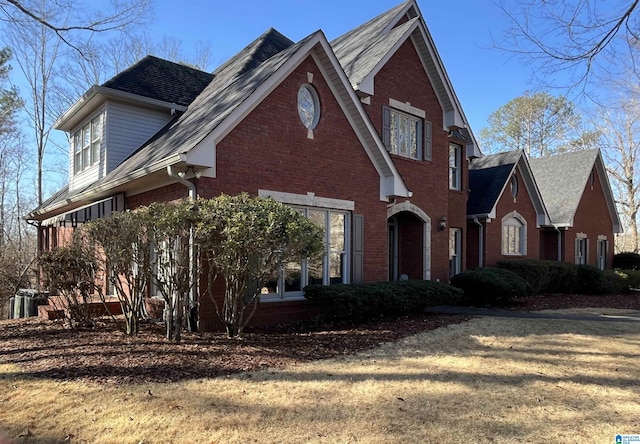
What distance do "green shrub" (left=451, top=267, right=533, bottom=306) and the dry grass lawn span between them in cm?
589

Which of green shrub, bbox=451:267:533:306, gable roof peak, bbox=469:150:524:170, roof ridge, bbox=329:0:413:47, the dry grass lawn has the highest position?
roof ridge, bbox=329:0:413:47

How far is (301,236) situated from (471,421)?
13.4 feet

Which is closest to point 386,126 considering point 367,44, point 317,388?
point 367,44

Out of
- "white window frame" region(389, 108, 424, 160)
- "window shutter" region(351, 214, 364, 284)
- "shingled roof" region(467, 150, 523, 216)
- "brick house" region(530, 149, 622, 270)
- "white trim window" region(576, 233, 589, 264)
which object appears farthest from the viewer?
"white trim window" region(576, 233, 589, 264)

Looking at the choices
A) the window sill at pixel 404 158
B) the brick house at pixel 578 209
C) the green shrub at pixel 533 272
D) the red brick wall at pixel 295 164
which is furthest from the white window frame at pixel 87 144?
the brick house at pixel 578 209

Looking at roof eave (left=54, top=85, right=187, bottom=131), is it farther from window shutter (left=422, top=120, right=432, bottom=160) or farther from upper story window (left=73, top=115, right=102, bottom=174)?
window shutter (left=422, top=120, right=432, bottom=160)

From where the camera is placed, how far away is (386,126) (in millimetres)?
14109

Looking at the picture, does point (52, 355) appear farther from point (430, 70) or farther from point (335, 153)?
point (430, 70)

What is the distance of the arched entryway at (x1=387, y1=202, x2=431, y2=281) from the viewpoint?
50.5 feet

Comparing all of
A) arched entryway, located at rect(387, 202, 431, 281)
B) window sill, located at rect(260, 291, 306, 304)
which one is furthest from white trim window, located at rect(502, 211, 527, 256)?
window sill, located at rect(260, 291, 306, 304)

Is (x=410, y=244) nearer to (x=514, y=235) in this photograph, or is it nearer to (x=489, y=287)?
(x=489, y=287)

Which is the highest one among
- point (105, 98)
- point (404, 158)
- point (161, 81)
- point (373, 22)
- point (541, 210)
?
point (373, 22)

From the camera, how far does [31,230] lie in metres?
34.8

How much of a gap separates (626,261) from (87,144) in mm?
29495
